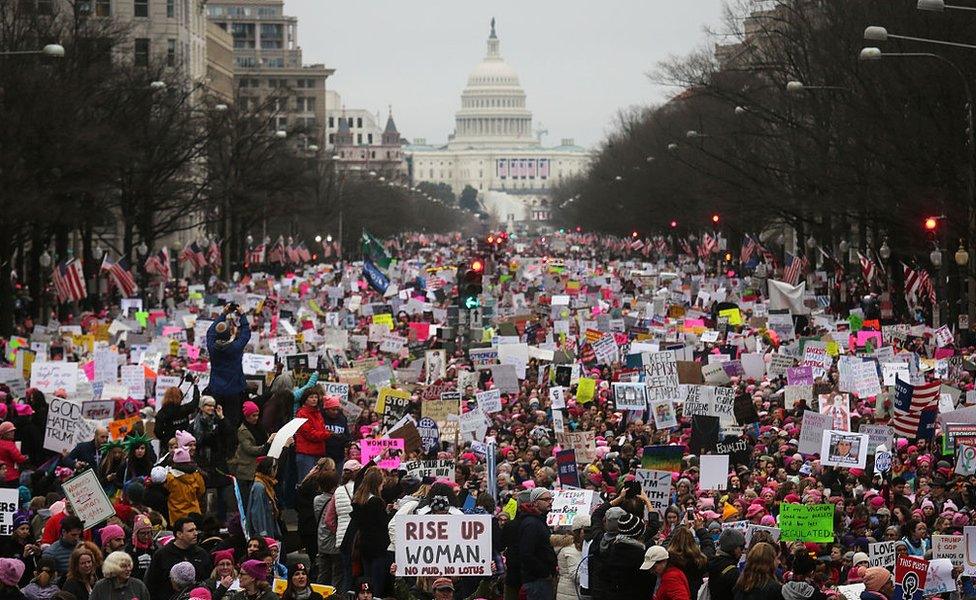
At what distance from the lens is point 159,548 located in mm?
14766

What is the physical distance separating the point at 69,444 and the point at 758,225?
59.4 meters

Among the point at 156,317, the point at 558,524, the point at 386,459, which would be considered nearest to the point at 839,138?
the point at 156,317

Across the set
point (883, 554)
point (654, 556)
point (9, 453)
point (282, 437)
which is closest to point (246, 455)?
point (282, 437)

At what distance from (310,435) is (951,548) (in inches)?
242

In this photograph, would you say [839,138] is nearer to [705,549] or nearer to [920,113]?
[920,113]

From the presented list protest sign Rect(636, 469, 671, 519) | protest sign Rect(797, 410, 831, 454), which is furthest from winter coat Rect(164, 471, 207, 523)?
protest sign Rect(797, 410, 831, 454)

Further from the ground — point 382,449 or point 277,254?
point 277,254

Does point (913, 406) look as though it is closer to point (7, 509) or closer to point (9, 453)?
point (9, 453)

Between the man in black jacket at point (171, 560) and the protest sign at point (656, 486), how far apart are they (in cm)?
463

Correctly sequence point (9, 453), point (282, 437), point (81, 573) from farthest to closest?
1. point (9, 453)
2. point (282, 437)
3. point (81, 573)

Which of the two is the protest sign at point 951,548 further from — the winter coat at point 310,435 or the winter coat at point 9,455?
the winter coat at point 9,455

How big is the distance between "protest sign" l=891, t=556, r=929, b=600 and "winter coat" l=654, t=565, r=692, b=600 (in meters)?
2.00

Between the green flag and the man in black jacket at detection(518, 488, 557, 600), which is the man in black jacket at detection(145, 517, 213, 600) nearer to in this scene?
the man in black jacket at detection(518, 488, 557, 600)

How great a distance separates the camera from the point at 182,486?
1758 cm
